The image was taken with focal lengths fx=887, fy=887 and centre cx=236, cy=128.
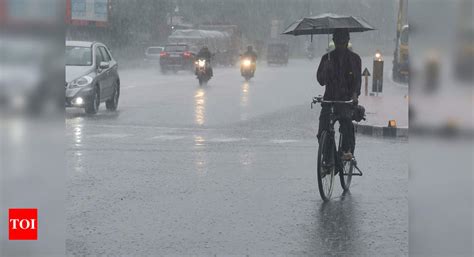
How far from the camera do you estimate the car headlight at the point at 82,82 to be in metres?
19.2

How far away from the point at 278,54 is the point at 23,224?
69.2m

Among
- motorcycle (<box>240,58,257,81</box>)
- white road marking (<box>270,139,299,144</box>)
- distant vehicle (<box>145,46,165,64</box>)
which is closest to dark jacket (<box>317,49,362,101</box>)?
white road marking (<box>270,139,299,144</box>)

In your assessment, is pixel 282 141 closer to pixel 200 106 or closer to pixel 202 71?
pixel 200 106

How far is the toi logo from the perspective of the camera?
13.1 feet

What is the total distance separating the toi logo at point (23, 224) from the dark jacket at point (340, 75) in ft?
15.4

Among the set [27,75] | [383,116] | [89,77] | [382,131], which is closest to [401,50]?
[383,116]

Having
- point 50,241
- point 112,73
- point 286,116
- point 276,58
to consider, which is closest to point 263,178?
point 50,241

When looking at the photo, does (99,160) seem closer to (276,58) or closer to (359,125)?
(359,125)

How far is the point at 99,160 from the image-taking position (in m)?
11.5

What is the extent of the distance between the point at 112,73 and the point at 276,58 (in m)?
52.2

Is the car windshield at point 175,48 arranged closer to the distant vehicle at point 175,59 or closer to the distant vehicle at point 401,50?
the distant vehicle at point 175,59

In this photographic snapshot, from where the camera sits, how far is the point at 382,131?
15906mm

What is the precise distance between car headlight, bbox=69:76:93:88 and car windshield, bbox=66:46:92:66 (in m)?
0.73

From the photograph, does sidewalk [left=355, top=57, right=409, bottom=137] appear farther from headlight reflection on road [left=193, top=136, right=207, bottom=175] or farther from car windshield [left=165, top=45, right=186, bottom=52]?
car windshield [left=165, top=45, right=186, bottom=52]
